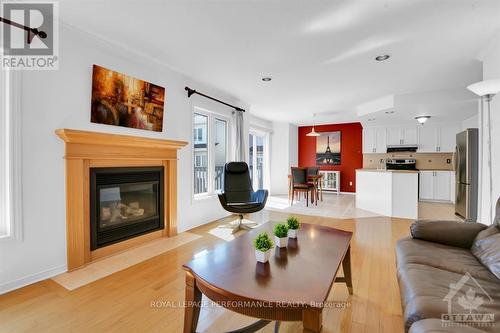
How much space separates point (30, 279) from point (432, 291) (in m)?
3.07

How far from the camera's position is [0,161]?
203 cm

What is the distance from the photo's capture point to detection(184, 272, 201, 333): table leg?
1.35 m

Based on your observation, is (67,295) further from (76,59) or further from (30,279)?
(76,59)

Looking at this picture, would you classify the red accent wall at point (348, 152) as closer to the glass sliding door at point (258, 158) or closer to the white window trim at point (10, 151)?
the glass sliding door at point (258, 158)

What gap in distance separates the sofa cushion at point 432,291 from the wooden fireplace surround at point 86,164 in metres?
2.82

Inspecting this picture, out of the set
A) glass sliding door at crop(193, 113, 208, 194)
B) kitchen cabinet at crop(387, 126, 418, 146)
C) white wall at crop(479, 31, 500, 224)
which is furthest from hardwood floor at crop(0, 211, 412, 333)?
kitchen cabinet at crop(387, 126, 418, 146)

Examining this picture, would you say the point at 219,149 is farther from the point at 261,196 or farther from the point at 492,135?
the point at 492,135

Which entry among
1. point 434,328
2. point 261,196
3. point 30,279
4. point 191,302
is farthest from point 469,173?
point 30,279

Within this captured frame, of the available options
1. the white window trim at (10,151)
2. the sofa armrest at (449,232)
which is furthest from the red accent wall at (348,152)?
the white window trim at (10,151)

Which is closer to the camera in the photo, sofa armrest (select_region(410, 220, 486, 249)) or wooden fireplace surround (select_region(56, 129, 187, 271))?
sofa armrest (select_region(410, 220, 486, 249))

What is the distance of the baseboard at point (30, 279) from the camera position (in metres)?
2.00

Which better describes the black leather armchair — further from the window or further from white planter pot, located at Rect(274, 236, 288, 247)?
white planter pot, located at Rect(274, 236, 288, 247)

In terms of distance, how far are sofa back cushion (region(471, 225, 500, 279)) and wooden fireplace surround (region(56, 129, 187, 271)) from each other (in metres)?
3.31

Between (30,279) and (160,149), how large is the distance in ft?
6.08
